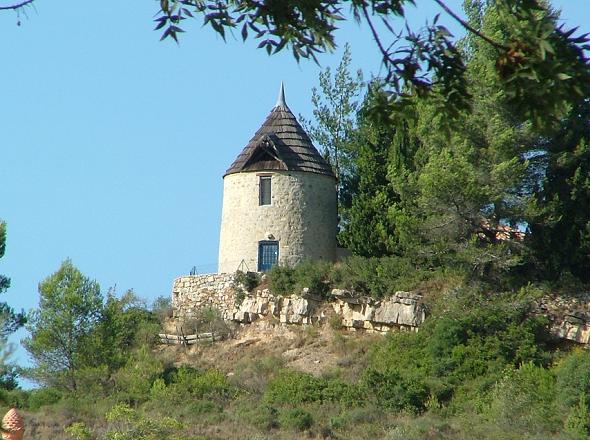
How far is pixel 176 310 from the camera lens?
125ft

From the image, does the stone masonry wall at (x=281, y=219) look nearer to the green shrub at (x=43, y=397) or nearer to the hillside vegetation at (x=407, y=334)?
the hillside vegetation at (x=407, y=334)

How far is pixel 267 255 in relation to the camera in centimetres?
3650

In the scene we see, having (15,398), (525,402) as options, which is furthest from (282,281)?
(525,402)

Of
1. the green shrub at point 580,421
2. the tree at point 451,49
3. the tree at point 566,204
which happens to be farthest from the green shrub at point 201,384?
the tree at point 451,49

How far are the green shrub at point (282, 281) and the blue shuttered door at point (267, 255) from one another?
90cm

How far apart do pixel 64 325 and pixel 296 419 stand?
27.2 feet

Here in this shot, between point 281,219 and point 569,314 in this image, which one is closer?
point 569,314

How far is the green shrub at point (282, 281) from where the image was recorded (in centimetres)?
3500

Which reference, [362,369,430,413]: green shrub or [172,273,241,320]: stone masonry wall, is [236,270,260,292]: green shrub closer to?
[172,273,241,320]: stone masonry wall

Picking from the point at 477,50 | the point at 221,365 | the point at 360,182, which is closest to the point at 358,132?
the point at 360,182

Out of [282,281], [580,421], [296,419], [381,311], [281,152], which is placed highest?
[281,152]

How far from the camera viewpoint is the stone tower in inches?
1430

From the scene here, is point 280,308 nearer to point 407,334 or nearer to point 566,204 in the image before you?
point 407,334

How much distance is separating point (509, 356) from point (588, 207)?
13.9 ft
